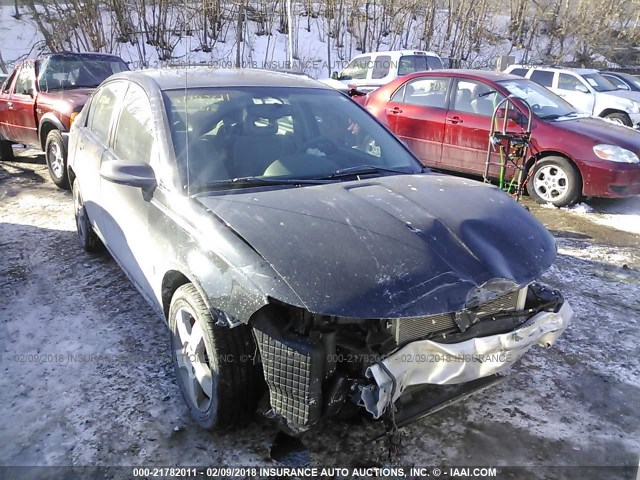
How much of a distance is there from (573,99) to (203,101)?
37.4 feet

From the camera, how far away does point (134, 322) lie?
3.61 metres

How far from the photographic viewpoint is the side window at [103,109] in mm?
3881

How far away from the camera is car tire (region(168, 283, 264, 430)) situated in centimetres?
231

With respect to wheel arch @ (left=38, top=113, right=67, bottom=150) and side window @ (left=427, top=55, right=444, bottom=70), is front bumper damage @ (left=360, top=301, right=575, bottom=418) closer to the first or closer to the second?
wheel arch @ (left=38, top=113, right=67, bottom=150)

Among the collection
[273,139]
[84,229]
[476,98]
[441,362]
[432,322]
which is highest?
[476,98]

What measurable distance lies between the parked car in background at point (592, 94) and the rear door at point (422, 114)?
5.98 meters

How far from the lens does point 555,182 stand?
21.4 feet

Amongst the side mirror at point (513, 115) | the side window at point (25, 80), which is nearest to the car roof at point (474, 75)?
the side mirror at point (513, 115)

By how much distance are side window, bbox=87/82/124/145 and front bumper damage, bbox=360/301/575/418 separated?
9.37 ft

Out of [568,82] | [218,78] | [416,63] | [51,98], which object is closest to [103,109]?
[218,78]

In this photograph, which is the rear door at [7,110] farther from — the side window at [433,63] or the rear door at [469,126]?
the side window at [433,63]

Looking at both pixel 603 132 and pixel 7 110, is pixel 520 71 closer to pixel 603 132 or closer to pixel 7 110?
pixel 603 132

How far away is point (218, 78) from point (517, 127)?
4.54m

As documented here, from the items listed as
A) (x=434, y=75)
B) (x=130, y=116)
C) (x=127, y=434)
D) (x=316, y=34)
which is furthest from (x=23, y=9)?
(x=127, y=434)
